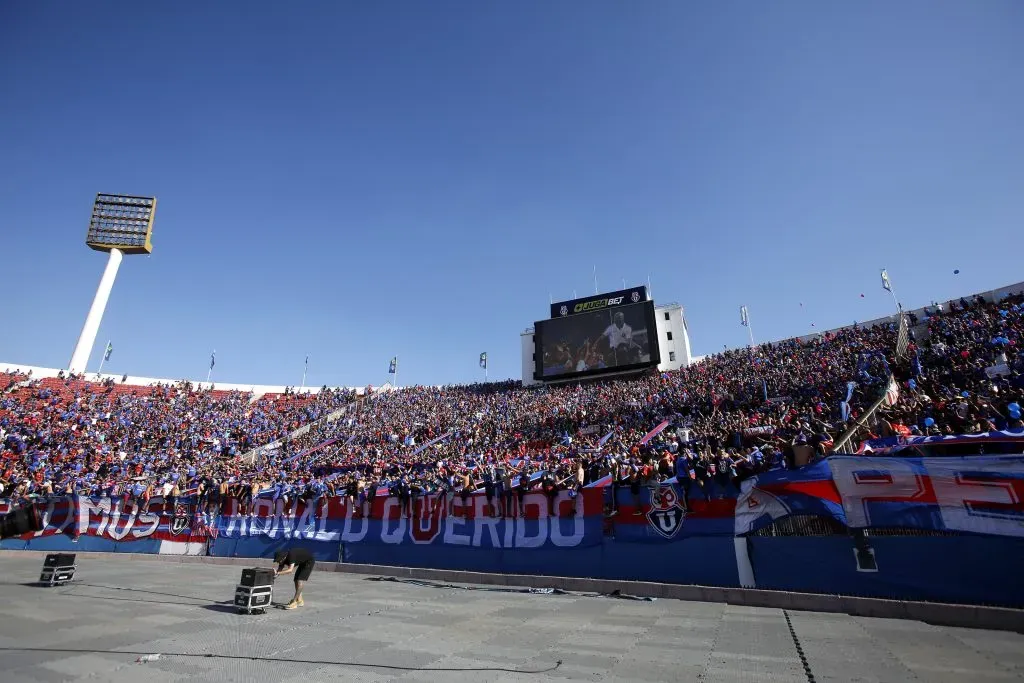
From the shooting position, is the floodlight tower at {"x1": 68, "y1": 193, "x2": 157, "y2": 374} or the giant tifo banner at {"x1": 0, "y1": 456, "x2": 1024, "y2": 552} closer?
the giant tifo banner at {"x1": 0, "y1": 456, "x2": 1024, "y2": 552}

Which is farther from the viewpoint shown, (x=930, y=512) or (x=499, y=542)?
(x=499, y=542)

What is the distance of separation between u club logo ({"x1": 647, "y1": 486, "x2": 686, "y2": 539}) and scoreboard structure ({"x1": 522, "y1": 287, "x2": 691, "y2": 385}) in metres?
31.3

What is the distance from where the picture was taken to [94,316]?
178ft

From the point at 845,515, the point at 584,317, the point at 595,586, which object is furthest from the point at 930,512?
the point at 584,317

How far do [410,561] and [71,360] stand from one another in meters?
56.1

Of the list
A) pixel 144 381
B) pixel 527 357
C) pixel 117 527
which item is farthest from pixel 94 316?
pixel 527 357

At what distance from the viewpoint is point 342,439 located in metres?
41.7

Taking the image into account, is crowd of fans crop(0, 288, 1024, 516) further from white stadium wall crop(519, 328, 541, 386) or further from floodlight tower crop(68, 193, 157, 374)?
floodlight tower crop(68, 193, 157, 374)

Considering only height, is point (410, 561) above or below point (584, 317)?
below

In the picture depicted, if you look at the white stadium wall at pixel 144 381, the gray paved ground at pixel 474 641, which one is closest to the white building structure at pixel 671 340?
the white stadium wall at pixel 144 381

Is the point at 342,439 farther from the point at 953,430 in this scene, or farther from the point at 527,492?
the point at 953,430

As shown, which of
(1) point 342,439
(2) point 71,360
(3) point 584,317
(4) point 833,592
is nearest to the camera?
(4) point 833,592

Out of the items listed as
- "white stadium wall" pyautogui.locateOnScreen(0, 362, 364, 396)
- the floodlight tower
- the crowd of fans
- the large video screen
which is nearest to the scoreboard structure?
the large video screen

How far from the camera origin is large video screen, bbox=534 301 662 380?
4381cm
